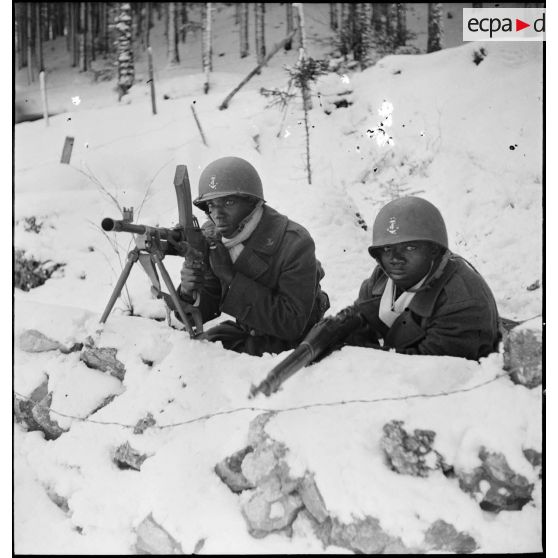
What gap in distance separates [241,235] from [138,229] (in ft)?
2.30

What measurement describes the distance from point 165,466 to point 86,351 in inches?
49.5


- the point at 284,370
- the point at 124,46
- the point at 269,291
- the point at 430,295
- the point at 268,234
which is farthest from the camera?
the point at 124,46

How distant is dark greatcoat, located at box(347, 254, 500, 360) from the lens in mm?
3244

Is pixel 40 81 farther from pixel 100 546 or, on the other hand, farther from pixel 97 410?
pixel 100 546

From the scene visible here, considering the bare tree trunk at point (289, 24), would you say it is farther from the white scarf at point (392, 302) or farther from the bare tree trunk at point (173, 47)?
the white scarf at point (392, 302)

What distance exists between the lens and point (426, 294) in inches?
134


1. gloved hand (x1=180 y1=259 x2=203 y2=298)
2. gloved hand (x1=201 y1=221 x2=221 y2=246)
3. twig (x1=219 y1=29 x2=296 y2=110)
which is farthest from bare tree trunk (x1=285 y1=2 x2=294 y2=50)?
gloved hand (x1=180 y1=259 x2=203 y2=298)

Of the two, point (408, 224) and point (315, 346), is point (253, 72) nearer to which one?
point (408, 224)

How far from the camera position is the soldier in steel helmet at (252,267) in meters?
3.78

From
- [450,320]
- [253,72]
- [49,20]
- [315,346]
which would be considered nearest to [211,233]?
[315,346]

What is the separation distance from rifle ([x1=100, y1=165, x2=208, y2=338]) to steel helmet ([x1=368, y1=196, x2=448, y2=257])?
109 cm

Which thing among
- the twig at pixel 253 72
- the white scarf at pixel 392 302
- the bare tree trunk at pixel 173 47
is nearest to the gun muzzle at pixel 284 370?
the white scarf at pixel 392 302

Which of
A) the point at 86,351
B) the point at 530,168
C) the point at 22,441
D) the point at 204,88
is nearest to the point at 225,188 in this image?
the point at 86,351
